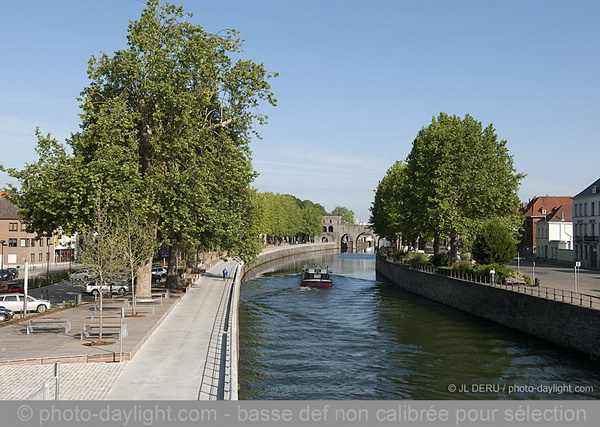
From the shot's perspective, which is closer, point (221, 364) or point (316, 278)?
point (221, 364)

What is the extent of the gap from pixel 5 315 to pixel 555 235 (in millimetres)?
83411

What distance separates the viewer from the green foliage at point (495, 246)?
48969 millimetres

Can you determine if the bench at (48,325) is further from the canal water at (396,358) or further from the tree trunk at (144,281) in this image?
the tree trunk at (144,281)

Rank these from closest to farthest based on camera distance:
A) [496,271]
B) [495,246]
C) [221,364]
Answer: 1. [221,364]
2. [496,271]
3. [495,246]

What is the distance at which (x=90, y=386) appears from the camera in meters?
19.4

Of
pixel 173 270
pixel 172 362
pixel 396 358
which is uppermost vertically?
pixel 173 270

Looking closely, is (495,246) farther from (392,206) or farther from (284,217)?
(284,217)

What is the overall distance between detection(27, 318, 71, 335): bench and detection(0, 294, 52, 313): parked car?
8454mm

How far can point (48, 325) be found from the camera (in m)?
28.9

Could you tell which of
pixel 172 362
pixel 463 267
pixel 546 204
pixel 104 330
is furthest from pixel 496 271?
pixel 546 204

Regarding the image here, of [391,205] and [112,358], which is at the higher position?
[391,205]

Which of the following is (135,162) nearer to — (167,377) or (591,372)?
(167,377)
